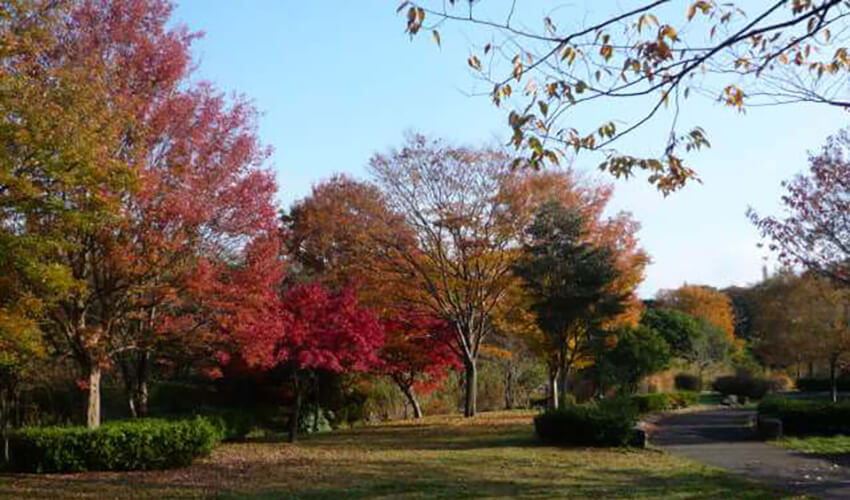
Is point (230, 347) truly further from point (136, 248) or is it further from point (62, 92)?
point (62, 92)

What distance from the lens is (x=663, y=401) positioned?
2903 centimetres

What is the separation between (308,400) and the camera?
2398 centimetres

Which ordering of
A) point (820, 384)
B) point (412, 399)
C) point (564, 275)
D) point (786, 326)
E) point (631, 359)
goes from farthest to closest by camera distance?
point (820, 384), point (786, 326), point (631, 359), point (412, 399), point (564, 275)

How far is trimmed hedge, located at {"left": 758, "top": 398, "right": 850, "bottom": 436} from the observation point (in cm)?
1909

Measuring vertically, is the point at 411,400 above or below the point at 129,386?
below

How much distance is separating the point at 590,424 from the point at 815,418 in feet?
20.8

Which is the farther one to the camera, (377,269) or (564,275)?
(377,269)

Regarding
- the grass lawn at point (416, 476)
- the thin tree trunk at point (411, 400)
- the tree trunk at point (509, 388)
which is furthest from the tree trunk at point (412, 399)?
the grass lawn at point (416, 476)

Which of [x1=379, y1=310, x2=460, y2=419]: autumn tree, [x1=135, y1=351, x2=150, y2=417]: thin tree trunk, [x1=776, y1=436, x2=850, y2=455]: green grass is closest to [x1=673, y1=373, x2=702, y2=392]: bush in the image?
[x1=379, y1=310, x2=460, y2=419]: autumn tree

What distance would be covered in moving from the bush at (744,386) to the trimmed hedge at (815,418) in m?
16.5

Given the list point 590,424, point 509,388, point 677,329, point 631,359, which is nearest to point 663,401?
point 631,359

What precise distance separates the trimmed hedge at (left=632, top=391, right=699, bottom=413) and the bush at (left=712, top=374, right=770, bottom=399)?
4.63 metres

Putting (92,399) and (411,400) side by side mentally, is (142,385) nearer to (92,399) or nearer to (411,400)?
(92,399)

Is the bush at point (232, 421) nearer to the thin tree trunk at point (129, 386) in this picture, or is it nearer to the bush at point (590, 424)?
the thin tree trunk at point (129, 386)
